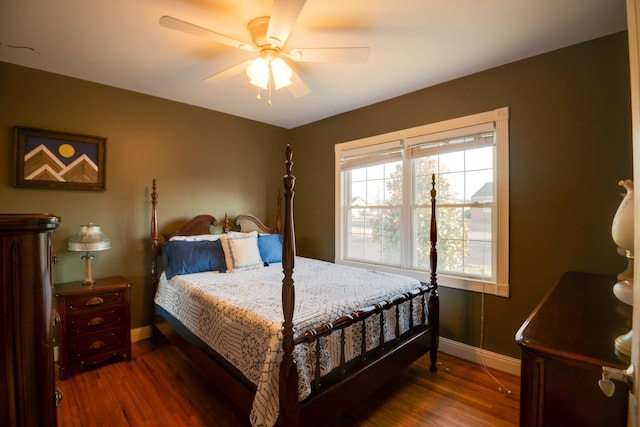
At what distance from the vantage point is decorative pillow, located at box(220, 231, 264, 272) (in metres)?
3.03

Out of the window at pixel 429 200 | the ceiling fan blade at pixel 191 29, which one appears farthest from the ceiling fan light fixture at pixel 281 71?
the window at pixel 429 200

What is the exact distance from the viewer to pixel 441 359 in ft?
9.14

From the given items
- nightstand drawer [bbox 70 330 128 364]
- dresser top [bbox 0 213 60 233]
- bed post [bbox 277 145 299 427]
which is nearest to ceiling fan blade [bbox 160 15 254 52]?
bed post [bbox 277 145 299 427]

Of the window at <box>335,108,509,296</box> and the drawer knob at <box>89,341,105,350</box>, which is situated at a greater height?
the window at <box>335,108,509,296</box>

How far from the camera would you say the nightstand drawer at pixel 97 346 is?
2471 millimetres

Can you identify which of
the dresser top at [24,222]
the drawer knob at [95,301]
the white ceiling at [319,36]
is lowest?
the drawer knob at [95,301]

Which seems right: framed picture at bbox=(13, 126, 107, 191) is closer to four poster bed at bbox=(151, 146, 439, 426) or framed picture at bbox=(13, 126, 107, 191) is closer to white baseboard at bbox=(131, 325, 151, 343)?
four poster bed at bbox=(151, 146, 439, 426)

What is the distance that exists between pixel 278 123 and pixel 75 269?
2.87 m

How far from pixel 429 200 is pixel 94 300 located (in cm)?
320

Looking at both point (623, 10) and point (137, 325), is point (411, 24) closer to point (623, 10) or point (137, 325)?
point (623, 10)

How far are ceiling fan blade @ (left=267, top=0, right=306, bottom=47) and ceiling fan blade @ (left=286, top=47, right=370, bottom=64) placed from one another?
13 centimetres

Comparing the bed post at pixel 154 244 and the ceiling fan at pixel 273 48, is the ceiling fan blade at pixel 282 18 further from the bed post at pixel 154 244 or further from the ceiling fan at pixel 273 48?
the bed post at pixel 154 244

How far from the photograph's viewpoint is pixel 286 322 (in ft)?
4.75

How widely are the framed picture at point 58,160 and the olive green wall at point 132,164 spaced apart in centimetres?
7
